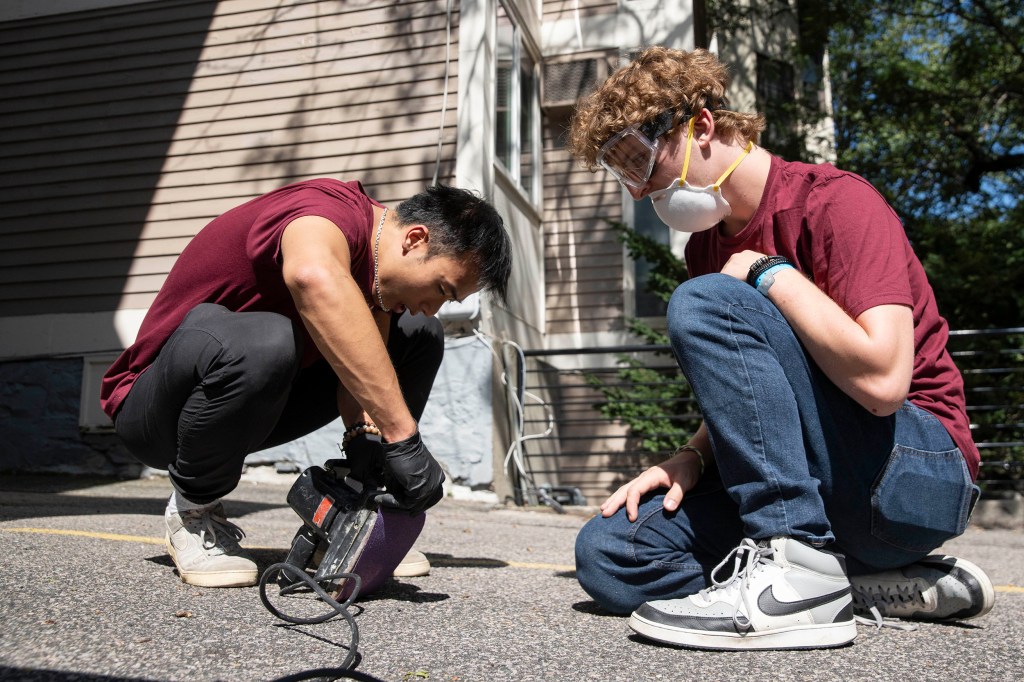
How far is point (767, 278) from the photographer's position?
1.73 metres

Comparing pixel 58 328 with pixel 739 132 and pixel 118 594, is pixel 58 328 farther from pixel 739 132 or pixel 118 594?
pixel 739 132

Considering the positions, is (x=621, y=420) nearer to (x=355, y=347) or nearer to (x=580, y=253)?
(x=580, y=253)

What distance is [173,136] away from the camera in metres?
6.29

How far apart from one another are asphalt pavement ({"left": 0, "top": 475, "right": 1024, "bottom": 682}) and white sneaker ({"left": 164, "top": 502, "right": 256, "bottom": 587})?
0.16 feet

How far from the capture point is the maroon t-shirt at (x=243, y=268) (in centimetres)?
196

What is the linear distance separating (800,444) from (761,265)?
38cm

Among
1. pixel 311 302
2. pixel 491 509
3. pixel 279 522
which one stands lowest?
pixel 491 509

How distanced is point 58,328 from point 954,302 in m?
7.31

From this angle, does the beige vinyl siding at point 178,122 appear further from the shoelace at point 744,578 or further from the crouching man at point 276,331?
the shoelace at point 744,578

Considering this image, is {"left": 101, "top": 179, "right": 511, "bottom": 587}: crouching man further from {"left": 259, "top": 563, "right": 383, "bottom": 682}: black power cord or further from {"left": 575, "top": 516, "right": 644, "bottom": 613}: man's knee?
{"left": 575, "top": 516, "right": 644, "bottom": 613}: man's knee

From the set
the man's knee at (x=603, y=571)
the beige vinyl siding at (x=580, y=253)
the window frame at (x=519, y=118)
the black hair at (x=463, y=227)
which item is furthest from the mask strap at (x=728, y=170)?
the beige vinyl siding at (x=580, y=253)

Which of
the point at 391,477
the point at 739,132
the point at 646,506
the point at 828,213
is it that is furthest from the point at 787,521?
the point at 739,132

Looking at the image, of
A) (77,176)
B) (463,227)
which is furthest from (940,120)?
(463,227)

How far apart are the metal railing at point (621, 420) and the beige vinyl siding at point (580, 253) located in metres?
0.38
